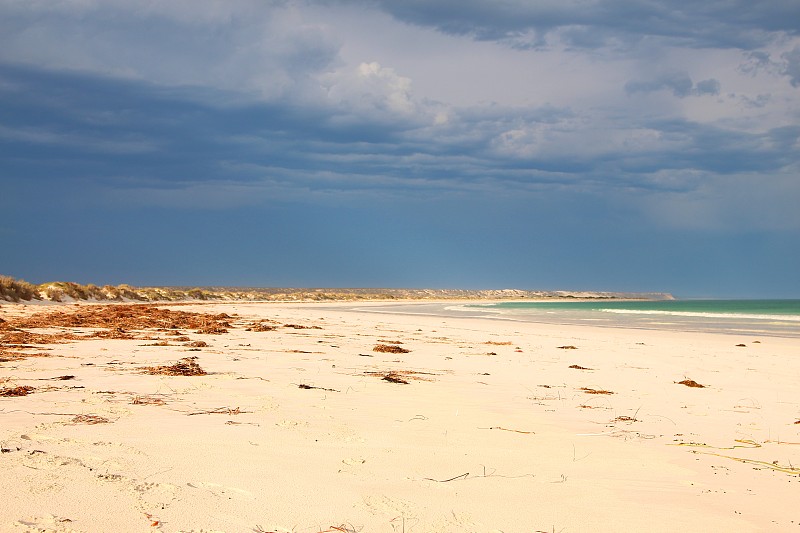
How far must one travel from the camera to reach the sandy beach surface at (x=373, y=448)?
9.29ft

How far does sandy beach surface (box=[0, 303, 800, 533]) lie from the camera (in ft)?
9.29

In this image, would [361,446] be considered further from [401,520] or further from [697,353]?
[697,353]

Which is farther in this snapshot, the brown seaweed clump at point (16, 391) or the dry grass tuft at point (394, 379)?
the dry grass tuft at point (394, 379)

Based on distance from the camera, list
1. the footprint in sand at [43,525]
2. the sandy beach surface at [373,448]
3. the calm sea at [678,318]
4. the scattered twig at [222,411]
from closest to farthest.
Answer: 1. the footprint in sand at [43,525]
2. the sandy beach surface at [373,448]
3. the scattered twig at [222,411]
4. the calm sea at [678,318]

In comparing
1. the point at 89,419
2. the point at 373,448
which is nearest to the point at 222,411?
the point at 89,419

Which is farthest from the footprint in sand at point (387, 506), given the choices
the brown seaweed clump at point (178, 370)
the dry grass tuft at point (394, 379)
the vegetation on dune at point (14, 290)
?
the vegetation on dune at point (14, 290)

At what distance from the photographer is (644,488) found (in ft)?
Result: 11.9

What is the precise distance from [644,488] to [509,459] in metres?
0.85

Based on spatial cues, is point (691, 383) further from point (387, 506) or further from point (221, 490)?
point (221, 490)

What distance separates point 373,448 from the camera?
4023 mm

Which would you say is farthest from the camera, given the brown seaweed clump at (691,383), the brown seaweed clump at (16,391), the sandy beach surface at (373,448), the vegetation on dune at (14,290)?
the vegetation on dune at (14,290)

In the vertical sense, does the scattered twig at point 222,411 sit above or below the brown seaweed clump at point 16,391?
below

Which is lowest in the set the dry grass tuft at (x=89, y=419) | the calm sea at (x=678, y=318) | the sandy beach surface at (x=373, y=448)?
the calm sea at (x=678, y=318)

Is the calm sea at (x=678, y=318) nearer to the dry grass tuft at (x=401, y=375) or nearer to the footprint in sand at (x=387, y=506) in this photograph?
the dry grass tuft at (x=401, y=375)
